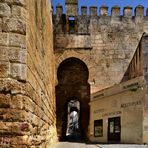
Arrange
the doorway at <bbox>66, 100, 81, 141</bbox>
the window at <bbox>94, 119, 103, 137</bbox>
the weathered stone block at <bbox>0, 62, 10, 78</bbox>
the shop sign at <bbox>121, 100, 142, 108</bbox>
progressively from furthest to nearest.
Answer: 1. the doorway at <bbox>66, 100, 81, 141</bbox>
2. the window at <bbox>94, 119, 103, 137</bbox>
3. the shop sign at <bbox>121, 100, 142, 108</bbox>
4. the weathered stone block at <bbox>0, 62, 10, 78</bbox>

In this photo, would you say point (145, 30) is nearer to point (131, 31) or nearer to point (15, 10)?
point (131, 31)

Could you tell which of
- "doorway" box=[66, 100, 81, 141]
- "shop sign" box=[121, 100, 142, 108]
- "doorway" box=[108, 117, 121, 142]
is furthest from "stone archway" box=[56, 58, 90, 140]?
"doorway" box=[66, 100, 81, 141]

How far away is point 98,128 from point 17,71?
14.3m

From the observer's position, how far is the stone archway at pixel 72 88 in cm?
2039

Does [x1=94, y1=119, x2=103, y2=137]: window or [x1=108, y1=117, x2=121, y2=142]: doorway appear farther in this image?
[x1=94, y1=119, x2=103, y2=137]: window

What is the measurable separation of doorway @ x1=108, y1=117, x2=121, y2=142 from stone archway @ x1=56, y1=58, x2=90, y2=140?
384 cm

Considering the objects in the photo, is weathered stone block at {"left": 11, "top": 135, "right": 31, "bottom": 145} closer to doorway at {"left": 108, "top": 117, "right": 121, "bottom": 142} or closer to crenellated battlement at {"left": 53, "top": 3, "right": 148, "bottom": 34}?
doorway at {"left": 108, "top": 117, "right": 121, "bottom": 142}

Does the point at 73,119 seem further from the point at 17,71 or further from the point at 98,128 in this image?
the point at 17,71

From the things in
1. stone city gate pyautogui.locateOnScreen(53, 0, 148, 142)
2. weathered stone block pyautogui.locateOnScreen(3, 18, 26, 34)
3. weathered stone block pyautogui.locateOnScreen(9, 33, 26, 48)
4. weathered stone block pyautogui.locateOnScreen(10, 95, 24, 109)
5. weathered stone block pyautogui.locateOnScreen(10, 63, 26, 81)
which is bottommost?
weathered stone block pyautogui.locateOnScreen(10, 95, 24, 109)

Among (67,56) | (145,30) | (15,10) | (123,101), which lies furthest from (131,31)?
(15,10)

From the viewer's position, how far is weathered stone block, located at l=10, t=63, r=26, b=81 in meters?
4.06

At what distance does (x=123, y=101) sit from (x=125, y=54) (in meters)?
5.46

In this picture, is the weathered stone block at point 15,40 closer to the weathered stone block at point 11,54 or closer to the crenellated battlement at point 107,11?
the weathered stone block at point 11,54

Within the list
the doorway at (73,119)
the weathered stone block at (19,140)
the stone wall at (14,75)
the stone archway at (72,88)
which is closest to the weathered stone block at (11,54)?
the stone wall at (14,75)
